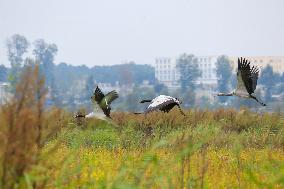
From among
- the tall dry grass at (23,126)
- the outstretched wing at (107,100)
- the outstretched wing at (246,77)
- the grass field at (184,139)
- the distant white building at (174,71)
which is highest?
the tall dry grass at (23,126)

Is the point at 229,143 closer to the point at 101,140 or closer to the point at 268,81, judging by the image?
the point at 101,140

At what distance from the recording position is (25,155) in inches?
146

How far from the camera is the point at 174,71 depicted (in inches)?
6053

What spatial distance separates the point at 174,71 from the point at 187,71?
1468 inches

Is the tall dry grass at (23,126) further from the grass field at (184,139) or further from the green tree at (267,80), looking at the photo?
the green tree at (267,80)

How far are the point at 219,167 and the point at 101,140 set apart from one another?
4.64 meters

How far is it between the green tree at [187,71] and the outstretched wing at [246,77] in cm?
9842

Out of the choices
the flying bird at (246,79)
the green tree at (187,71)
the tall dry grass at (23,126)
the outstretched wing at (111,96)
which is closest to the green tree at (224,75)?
the green tree at (187,71)

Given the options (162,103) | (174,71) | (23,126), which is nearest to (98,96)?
(162,103)

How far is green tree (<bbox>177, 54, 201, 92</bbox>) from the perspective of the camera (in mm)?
114625

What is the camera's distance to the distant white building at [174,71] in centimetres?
14288

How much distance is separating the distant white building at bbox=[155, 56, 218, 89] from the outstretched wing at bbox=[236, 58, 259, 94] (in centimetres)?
12748

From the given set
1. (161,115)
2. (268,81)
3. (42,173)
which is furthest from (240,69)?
(268,81)

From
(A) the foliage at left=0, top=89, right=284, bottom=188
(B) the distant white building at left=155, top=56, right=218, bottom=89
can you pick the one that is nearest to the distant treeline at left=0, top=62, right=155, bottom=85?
(B) the distant white building at left=155, top=56, right=218, bottom=89
